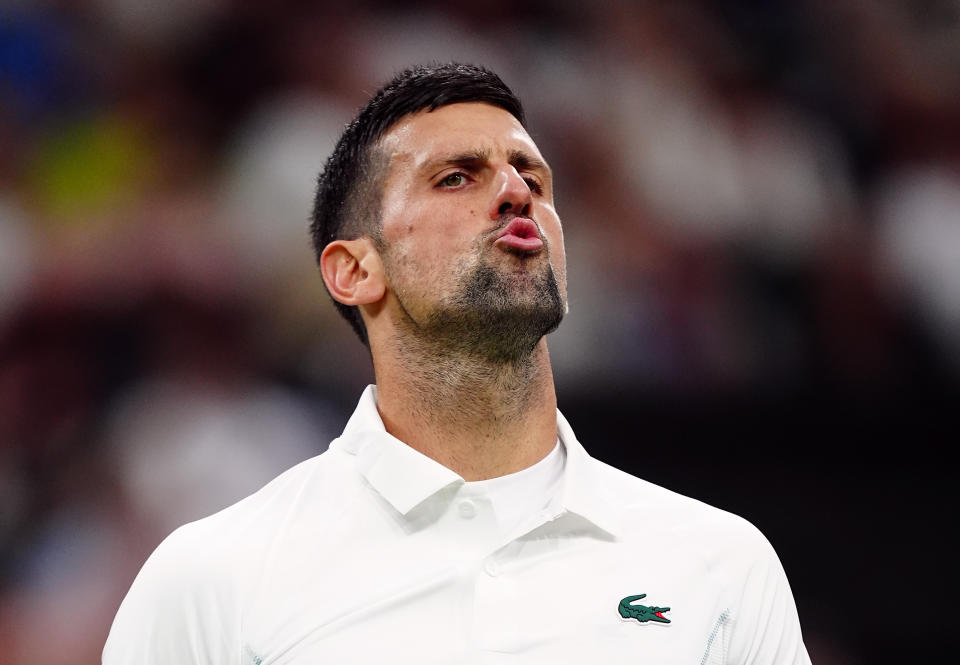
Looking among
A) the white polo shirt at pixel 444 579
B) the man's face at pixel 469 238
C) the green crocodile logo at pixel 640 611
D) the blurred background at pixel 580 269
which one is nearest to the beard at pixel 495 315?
the man's face at pixel 469 238

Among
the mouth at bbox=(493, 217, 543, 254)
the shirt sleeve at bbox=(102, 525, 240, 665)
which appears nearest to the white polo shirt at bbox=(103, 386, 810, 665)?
the shirt sleeve at bbox=(102, 525, 240, 665)

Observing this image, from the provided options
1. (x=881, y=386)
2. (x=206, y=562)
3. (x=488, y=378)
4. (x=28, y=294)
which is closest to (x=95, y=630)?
(x=28, y=294)

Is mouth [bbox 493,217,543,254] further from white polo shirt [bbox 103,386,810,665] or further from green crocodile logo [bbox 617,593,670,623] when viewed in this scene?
green crocodile logo [bbox 617,593,670,623]

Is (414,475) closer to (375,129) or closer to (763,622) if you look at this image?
(763,622)

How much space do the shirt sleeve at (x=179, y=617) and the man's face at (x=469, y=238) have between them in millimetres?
572

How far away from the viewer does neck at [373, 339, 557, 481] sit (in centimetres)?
182

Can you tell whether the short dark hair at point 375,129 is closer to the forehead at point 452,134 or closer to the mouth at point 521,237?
the forehead at point 452,134

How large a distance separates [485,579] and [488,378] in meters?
0.40

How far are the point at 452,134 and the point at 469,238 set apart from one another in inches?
9.9

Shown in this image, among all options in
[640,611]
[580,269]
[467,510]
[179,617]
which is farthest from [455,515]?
[580,269]

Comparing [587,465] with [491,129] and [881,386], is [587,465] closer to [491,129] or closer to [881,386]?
[491,129]

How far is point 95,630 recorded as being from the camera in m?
2.95

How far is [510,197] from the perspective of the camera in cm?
186

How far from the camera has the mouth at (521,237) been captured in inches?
71.9
